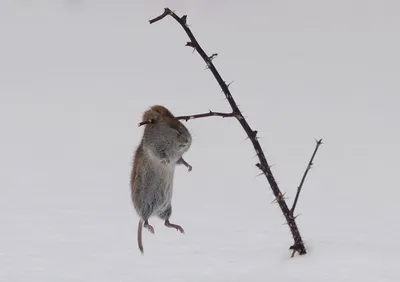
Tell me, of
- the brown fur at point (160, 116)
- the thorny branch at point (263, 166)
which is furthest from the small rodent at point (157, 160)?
the thorny branch at point (263, 166)

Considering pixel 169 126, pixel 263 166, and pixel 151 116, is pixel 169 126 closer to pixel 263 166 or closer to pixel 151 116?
pixel 151 116

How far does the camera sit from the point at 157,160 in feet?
3.14

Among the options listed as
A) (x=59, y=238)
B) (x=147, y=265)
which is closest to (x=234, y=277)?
(x=147, y=265)

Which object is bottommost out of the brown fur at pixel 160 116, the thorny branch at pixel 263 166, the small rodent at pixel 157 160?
the small rodent at pixel 157 160

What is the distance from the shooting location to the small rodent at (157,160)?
0.93 metres

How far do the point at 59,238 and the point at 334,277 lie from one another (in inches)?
63.5

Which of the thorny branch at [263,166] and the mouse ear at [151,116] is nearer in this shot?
the mouse ear at [151,116]

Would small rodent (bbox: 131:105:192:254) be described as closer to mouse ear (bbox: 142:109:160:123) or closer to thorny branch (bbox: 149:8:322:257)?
mouse ear (bbox: 142:109:160:123)

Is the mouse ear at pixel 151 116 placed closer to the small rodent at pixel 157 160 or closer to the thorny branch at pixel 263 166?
the small rodent at pixel 157 160

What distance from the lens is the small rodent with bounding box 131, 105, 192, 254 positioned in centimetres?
93

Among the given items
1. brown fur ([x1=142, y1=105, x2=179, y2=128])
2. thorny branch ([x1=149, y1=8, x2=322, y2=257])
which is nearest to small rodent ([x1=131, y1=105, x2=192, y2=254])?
brown fur ([x1=142, y1=105, x2=179, y2=128])

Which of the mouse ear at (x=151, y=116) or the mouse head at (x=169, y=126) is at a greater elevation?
the mouse ear at (x=151, y=116)

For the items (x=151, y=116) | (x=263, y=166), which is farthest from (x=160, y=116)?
(x=263, y=166)

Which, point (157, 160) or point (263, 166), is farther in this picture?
point (263, 166)
